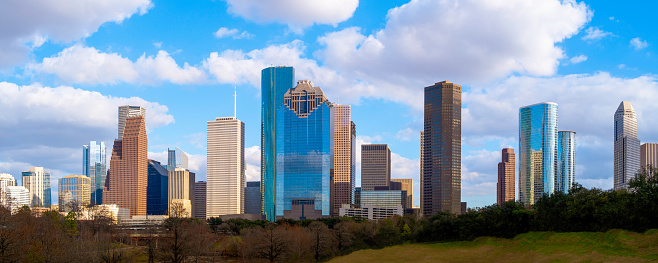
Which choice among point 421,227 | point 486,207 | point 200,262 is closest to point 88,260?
point 200,262

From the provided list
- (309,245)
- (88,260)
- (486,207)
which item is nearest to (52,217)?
(88,260)

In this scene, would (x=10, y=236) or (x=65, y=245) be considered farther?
(x=65, y=245)

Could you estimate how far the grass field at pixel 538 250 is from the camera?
4844 centimetres

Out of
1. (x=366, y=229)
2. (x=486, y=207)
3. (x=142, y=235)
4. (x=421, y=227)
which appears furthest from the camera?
(x=142, y=235)

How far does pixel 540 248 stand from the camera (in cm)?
5859

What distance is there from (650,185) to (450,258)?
2336cm

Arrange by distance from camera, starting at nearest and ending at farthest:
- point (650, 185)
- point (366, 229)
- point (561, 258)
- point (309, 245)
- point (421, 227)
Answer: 1. point (561, 258)
2. point (650, 185)
3. point (421, 227)
4. point (309, 245)
5. point (366, 229)

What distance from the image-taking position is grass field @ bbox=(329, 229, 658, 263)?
48.4m

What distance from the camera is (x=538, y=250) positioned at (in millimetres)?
58031

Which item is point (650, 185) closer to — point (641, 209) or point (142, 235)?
point (641, 209)

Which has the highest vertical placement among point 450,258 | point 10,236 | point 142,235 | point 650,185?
point 650,185

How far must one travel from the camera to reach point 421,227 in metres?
84.1

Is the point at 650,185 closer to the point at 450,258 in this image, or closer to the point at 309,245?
the point at 450,258

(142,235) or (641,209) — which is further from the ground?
(641,209)
